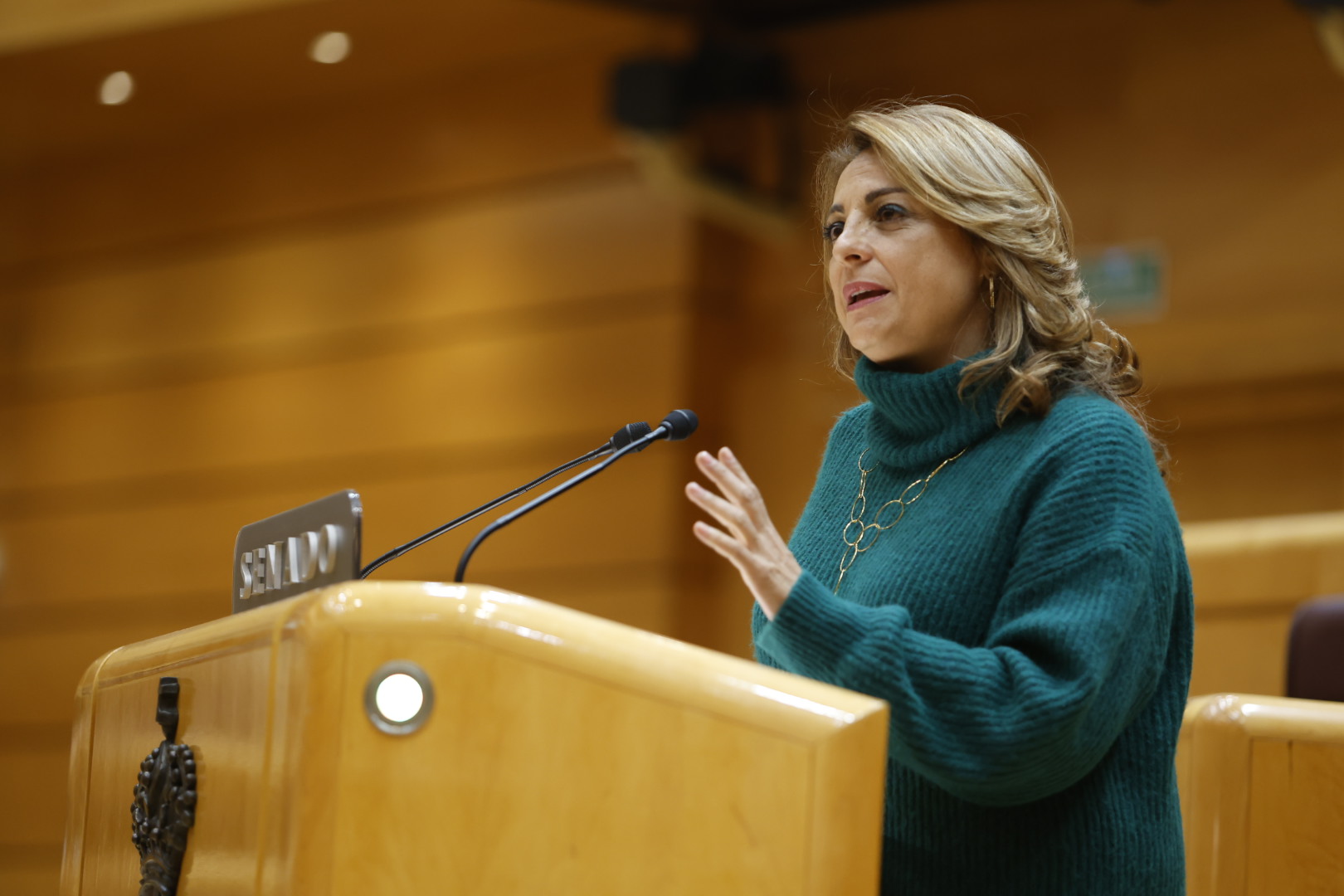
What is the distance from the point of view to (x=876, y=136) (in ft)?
4.17

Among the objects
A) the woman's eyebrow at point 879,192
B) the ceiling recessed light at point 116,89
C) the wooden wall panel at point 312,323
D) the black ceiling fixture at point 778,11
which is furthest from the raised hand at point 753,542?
the ceiling recessed light at point 116,89

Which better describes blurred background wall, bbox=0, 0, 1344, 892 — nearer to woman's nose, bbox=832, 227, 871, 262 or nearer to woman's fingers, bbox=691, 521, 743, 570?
woman's nose, bbox=832, 227, 871, 262

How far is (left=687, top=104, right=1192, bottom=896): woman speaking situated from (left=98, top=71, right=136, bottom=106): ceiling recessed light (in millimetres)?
3097

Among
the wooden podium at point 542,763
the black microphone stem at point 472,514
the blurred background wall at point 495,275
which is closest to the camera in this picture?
the wooden podium at point 542,763

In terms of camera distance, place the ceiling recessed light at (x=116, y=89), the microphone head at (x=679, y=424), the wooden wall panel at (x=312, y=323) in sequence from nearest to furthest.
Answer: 1. the microphone head at (x=679, y=424)
2. the wooden wall panel at (x=312, y=323)
3. the ceiling recessed light at (x=116, y=89)

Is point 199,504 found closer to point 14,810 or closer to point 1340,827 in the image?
point 14,810

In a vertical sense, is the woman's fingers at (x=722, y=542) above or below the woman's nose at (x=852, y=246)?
below

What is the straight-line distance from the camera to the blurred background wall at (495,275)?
10.9ft

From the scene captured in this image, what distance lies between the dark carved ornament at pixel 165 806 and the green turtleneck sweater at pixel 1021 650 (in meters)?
0.42

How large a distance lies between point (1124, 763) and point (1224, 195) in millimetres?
2495

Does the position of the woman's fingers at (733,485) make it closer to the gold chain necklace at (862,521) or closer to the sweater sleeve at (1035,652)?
the sweater sleeve at (1035,652)

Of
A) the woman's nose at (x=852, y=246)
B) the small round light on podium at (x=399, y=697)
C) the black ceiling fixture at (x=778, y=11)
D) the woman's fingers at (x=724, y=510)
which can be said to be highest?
the black ceiling fixture at (x=778, y=11)

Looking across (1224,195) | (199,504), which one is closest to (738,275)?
(1224,195)

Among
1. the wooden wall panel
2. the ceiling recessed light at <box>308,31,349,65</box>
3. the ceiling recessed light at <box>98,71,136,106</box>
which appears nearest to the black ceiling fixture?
the wooden wall panel
